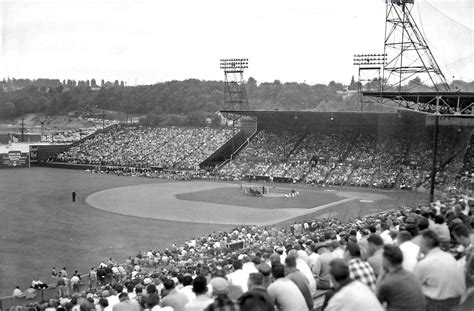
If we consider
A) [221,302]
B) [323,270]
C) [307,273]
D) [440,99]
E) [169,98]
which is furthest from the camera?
[169,98]

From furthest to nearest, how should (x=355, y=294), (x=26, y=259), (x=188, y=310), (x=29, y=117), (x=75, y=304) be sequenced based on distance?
1. (x=29, y=117)
2. (x=26, y=259)
3. (x=75, y=304)
4. (x=188, y=310)
5. (x=355, y=294)

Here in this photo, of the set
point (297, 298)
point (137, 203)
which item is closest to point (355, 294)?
point (297, 298)

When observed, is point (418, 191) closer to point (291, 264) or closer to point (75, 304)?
point (75, 304)

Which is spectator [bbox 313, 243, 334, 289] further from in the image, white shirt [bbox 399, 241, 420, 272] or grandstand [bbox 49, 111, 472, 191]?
grandstand [bbox 49, 111, 472, 191]

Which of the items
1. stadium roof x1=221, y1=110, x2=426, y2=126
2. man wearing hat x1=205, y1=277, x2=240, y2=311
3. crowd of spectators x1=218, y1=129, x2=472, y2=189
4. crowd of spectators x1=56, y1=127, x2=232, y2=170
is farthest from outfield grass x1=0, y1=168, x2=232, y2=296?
stadium roof x1=221, y1=110, x2=426, y2=126

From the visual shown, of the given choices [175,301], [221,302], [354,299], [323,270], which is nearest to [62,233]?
[175,301]

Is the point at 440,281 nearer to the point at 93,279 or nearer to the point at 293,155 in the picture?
the point at 93,279
